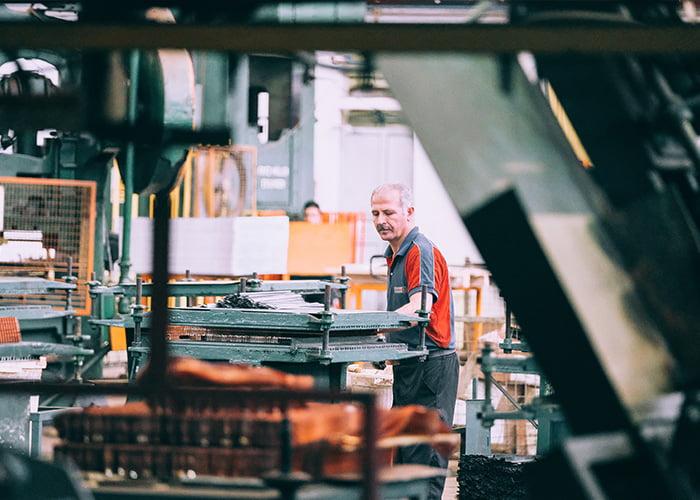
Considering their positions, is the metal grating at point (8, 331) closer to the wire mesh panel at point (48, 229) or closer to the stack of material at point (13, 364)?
the stack of material at point (13, 364)

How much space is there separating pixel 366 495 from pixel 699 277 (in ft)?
2.98

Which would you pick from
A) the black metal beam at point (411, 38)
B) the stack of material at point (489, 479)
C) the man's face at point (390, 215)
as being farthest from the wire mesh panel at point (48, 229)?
the black metal beam at point (411, 38)

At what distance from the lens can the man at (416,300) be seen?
6547mm

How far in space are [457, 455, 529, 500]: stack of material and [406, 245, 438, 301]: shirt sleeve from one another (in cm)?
105

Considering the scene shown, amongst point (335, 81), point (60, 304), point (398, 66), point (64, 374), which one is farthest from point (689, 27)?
point (335, 81)

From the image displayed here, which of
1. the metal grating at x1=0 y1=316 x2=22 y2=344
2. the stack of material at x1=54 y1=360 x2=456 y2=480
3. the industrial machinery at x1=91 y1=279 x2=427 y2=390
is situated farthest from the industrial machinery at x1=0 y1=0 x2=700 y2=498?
the metal grating at x1=0 y1=316 x2=22 y2=344

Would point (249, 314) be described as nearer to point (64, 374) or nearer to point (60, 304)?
point (64, 374)

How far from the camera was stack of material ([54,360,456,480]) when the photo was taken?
2.72m

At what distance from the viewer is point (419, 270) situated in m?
6.57

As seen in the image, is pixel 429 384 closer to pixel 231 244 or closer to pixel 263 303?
pixel 263 303

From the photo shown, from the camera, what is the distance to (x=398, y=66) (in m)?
2.67

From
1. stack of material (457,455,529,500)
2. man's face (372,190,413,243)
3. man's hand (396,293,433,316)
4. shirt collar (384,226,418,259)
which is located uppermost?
man's face (372,190,413,243)

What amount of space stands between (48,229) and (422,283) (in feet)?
18.2

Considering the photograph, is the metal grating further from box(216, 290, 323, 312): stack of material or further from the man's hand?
the man's hand
